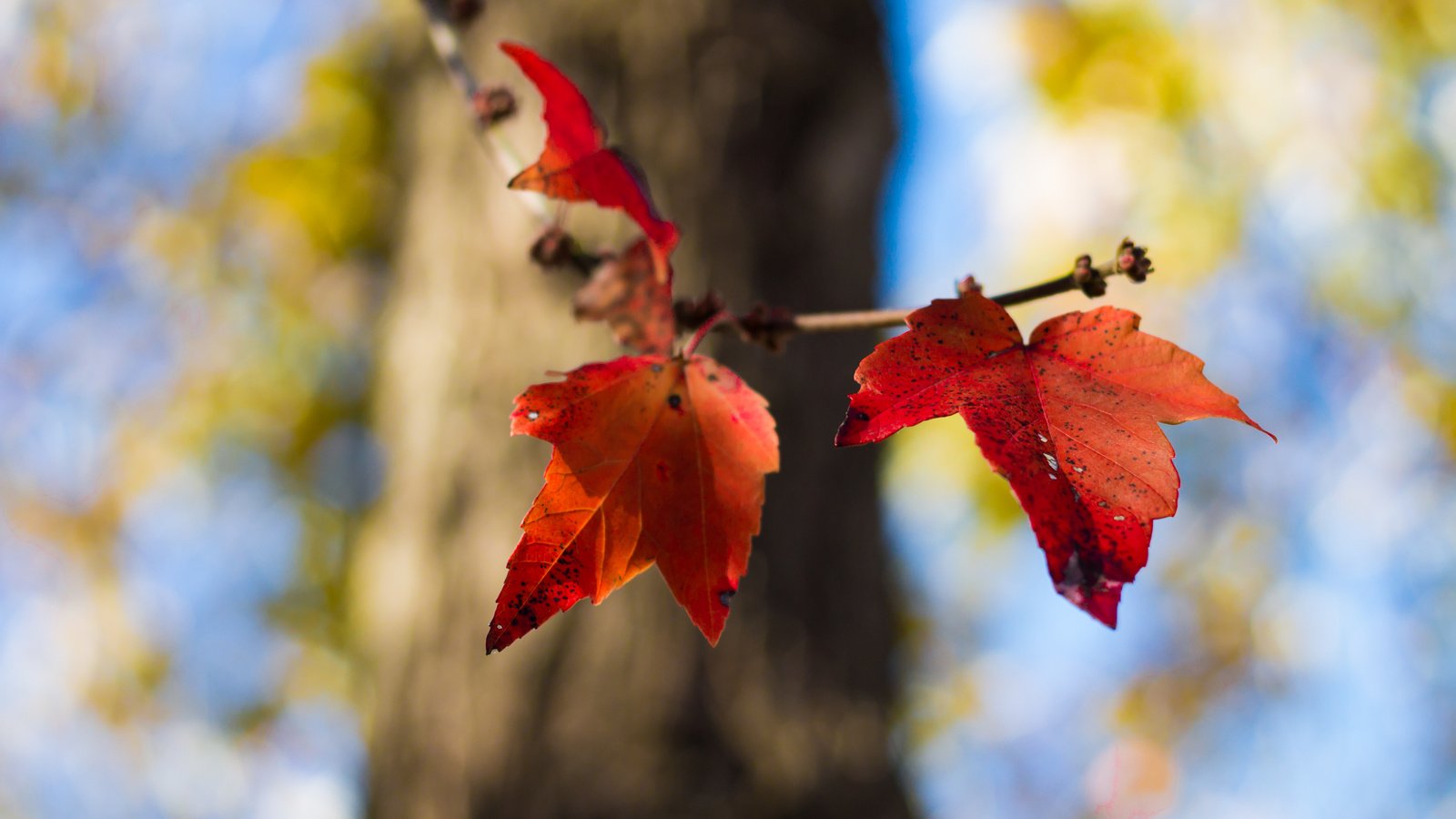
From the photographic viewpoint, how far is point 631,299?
49cm

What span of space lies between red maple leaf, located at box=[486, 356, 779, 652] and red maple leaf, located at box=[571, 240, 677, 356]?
49mm

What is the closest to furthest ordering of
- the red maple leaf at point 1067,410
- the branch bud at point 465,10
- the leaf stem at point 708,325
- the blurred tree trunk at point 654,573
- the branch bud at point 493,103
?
the red maple leaf at point 1067,410, the leaf stem at point 708,325, the branch bud at point 493,103, the branch bud at point 465,10, the blurred tree trunk at point 654,573

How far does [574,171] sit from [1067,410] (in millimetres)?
292

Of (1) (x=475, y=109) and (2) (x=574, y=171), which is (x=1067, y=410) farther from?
(1) (x=475, y=109)

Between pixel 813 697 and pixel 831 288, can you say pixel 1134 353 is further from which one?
pixel 831 288

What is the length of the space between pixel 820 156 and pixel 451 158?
780 millimetres

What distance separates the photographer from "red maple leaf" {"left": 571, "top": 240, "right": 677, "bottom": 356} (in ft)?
1.58

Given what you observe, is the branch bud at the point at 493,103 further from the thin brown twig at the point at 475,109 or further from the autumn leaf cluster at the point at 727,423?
the autumn leaf cluster at the point at 727,423

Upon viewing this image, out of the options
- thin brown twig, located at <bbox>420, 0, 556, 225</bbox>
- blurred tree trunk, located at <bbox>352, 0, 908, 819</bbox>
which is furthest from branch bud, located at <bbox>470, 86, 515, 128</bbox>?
blurred tree trunk, located at <bbox>352, 0, 908, 819</bbox>

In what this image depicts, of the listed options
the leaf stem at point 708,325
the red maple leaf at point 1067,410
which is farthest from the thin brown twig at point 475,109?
the red maple leaf at point 1067,410

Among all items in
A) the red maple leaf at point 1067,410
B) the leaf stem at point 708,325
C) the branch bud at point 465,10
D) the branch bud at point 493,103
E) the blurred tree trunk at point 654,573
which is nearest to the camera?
the red maple leaf at point 1067,410

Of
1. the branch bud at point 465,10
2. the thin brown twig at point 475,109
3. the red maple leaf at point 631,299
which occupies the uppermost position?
the branch bud at point 465,10

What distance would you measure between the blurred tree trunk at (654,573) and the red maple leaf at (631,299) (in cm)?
110

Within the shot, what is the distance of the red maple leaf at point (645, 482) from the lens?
516 millimetres
